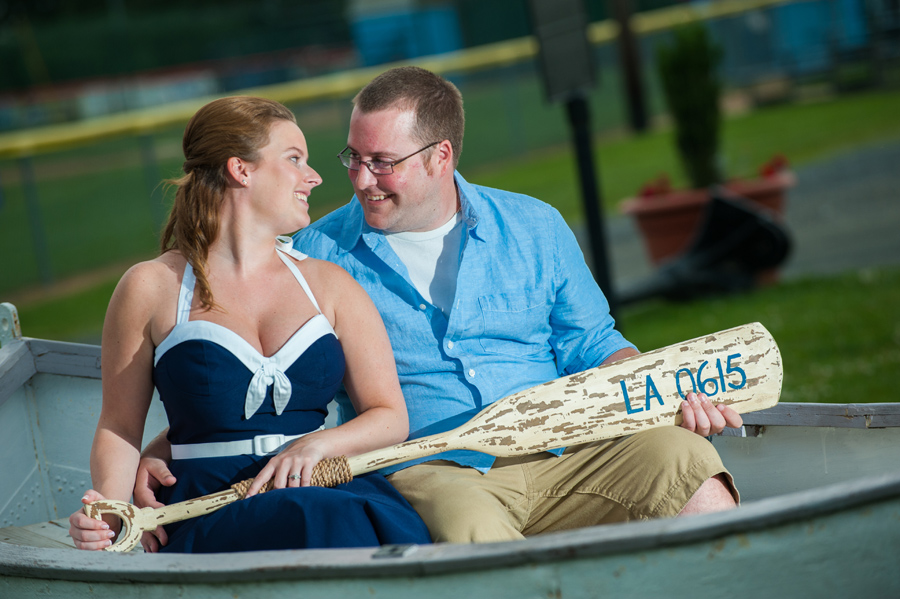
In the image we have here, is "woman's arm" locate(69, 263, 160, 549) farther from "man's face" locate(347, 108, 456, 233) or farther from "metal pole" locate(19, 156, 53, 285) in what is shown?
"metal pole" locate(19, 156, 53, 285)

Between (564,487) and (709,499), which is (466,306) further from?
(709,499)

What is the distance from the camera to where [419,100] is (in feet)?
9.20

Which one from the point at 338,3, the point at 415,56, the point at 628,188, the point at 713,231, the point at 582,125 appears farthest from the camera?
the point at 338,3

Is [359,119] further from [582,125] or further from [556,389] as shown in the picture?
[582,125]

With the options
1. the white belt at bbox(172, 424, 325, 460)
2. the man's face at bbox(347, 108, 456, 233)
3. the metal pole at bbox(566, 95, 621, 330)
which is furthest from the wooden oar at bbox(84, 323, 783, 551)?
the metal pole at bbox(566, 95, 621, 330)

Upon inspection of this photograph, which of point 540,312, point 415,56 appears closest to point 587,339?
point 540,312

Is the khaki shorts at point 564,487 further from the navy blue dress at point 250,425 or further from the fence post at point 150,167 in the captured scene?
the fence post at point 150,167

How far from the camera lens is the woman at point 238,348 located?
7.68ft

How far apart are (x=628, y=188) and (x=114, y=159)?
721 centimetres

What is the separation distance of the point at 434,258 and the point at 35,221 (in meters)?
9.80

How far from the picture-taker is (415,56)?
64.1 ft

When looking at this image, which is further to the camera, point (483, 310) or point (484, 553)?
point (483, 310)

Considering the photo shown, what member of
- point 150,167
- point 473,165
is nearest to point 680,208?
point 150,167

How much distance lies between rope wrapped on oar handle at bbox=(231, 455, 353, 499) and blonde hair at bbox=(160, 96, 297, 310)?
1.53 feet
